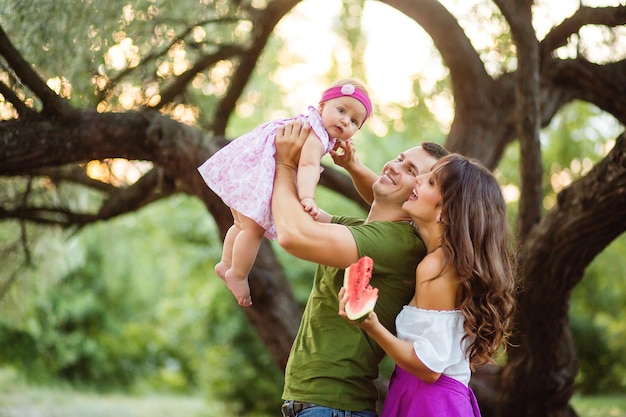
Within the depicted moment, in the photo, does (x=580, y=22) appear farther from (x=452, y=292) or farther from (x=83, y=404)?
(x=83, y=404)

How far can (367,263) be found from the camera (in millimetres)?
1970

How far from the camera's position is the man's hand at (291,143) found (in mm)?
2432

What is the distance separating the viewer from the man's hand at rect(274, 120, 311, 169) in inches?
95.7

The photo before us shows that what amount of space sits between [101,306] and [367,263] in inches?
536

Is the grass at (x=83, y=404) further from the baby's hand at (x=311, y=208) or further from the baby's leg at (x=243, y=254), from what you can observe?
the baby's hand at (x=311, y=208)

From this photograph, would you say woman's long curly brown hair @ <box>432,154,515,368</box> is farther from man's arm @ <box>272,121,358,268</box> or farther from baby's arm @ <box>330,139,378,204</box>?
baby's arm @ <box>330,139,378,204</box>

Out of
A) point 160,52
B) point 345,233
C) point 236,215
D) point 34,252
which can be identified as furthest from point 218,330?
point 345,233

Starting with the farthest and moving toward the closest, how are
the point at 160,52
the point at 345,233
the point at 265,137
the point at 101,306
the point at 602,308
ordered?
1. the point at 101,306
2. the point at 602,308
3. the point at 160,52
4. the point at 265,137
5. the point at 345,233

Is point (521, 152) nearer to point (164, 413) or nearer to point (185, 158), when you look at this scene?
point (185, 158)

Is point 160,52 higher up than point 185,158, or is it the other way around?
point 160,52

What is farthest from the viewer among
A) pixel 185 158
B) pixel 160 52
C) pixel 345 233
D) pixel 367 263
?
pixel 160 52

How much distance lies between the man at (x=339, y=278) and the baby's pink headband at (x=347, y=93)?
220 millimetres

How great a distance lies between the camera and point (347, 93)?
2543mm

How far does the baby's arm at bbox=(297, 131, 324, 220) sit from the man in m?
0.03
